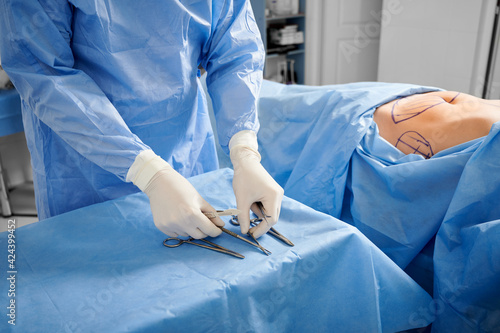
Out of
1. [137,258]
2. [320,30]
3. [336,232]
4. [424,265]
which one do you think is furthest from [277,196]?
[320,30]

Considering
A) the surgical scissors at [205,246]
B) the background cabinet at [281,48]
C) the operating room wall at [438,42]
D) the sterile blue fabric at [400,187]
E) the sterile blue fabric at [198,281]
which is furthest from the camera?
the background cabinet at [281,48]

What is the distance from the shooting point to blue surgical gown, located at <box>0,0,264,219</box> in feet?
3.11

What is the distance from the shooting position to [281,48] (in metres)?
4.12

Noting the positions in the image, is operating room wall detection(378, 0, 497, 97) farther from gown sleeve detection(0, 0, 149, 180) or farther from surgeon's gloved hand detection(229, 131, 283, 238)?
gown sleeve detection(0, 0, 149, 180)

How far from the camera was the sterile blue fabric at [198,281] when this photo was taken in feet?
2.39

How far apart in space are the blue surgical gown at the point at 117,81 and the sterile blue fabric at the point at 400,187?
0.51m

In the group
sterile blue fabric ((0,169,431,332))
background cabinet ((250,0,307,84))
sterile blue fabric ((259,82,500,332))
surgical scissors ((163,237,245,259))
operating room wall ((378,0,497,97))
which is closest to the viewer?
sterile blue fabric ((0,169,431,332))

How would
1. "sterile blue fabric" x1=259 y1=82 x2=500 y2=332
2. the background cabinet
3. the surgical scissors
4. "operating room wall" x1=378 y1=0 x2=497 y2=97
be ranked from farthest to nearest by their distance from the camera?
the background cabinet, "operating room wall" x1=378 y1=0 x2=497 y2=97, "sterile blue fabric" x1=259 y1=82 x2=500 y2=332, the surgical scissors

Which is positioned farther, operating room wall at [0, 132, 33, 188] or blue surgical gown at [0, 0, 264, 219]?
operating room wall at [0, 132, 33, 188]

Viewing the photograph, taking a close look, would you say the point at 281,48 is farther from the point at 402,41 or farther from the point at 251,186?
the point at 251,186

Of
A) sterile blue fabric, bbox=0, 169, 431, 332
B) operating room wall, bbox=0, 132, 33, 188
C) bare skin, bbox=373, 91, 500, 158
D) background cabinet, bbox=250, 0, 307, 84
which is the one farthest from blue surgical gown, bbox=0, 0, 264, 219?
background cabinet, bbox=250, 0, 307, 84

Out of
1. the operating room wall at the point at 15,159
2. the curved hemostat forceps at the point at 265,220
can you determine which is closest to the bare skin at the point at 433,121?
the curved hemostat forceps at the point at 265,220

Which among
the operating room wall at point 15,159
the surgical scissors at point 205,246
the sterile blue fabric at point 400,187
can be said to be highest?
the surgical scissors at point 205,246

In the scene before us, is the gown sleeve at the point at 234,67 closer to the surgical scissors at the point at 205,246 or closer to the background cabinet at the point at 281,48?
the surgical scissors at the point at 205,246
